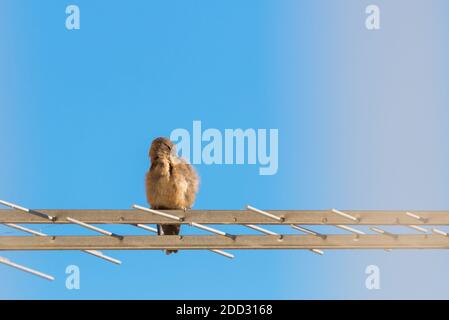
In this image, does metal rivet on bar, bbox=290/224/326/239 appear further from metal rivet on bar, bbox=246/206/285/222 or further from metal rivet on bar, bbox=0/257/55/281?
metal rivet on bar, bbox=0/257/55/281

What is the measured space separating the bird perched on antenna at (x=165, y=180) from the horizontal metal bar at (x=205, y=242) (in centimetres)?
315

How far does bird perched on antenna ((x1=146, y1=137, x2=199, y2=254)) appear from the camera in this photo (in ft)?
47.0

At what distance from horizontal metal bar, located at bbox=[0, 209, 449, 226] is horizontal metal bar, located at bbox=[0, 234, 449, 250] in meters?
0.19

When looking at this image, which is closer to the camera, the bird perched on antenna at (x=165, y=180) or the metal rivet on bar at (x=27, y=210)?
the metal rivet on bar at (x=27, y=210)

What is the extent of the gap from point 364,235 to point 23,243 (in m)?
3.60

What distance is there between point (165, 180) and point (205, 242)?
327 centimetres

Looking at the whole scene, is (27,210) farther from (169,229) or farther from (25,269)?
(169,229)

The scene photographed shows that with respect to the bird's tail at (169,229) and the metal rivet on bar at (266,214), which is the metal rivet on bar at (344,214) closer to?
the metal rivet on bar at (266,214)

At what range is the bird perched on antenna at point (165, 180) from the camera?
14320 mm

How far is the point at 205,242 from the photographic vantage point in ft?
36.6

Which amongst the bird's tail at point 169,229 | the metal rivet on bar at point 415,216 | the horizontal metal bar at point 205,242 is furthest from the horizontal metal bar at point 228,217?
the bird's tail at point 169,229

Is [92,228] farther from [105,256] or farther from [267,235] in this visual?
[267,235]

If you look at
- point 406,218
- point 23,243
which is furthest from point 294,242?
point 23,243

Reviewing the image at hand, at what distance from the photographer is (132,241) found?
36.6 feet
